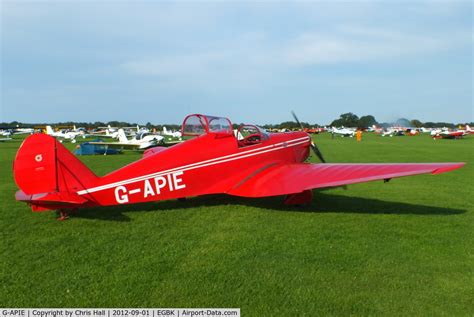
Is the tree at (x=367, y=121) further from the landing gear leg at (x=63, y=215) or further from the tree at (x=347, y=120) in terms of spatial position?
the landing gear leg at (x=63, y=215)

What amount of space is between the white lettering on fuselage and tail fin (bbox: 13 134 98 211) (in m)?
0.49

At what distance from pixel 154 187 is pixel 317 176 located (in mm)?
2898

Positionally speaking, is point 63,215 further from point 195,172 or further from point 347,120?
point 347,120

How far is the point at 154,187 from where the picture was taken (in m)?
6.08

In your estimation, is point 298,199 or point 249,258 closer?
point 249,258

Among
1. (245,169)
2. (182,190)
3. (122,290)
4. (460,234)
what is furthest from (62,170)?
(460,234)

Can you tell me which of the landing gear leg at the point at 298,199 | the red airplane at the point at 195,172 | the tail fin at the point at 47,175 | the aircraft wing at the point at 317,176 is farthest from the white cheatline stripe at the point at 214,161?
the landing gear leg at the point at 298,199

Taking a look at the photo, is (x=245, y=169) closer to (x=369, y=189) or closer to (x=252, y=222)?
(x=252, y=222)

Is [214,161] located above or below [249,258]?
above

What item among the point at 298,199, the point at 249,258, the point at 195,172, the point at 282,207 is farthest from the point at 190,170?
the point at 249,258

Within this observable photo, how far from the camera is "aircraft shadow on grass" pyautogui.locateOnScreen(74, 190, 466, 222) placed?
246 inches

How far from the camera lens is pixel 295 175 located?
6.51 metres

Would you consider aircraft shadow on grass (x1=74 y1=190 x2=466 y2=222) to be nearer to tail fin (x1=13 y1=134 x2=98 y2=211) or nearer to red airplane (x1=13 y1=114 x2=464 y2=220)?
red airplane (x1=13 y1=114 x2=464 y2=220)

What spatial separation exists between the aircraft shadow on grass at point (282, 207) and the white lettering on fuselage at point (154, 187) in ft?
1.27
